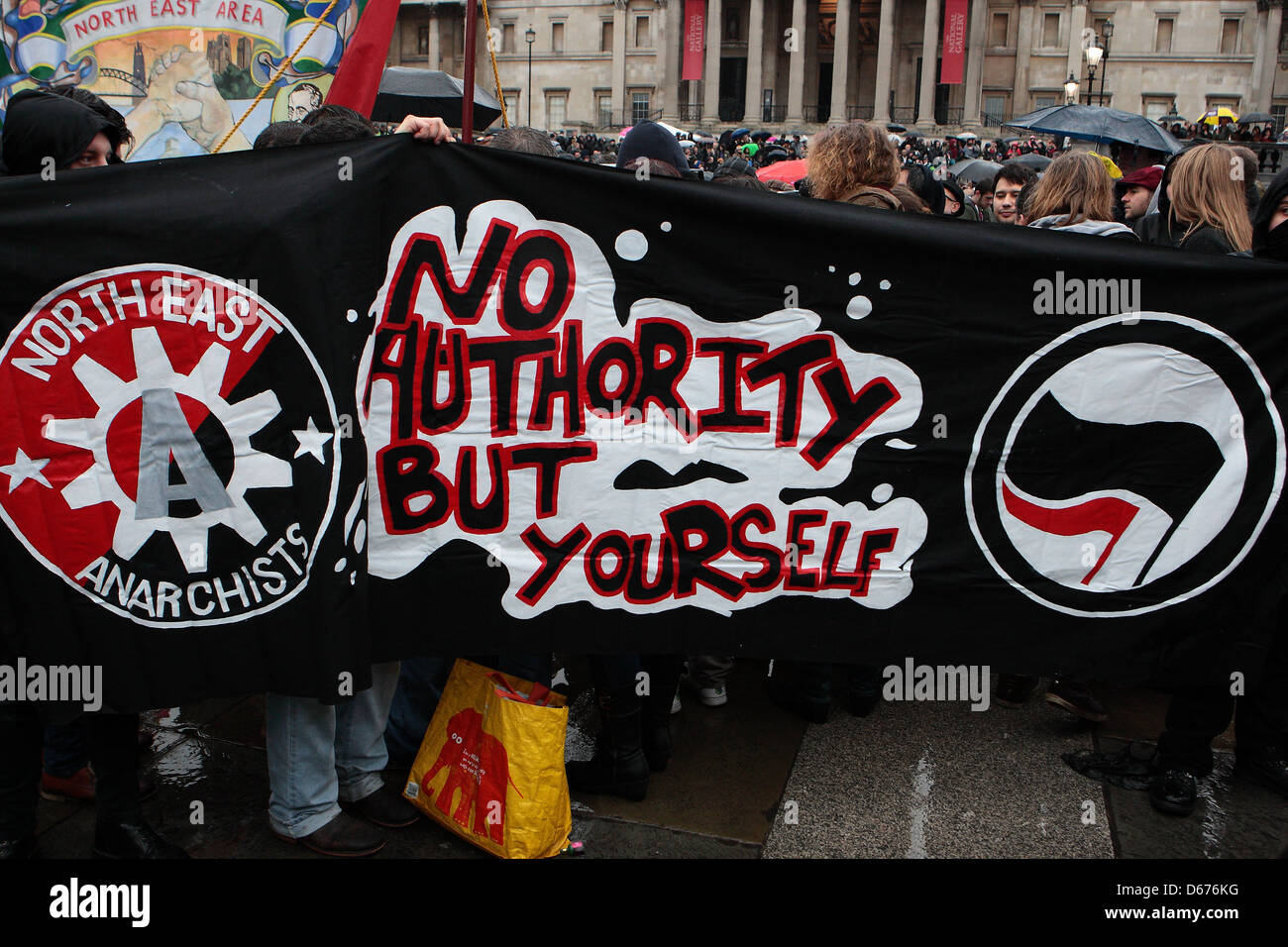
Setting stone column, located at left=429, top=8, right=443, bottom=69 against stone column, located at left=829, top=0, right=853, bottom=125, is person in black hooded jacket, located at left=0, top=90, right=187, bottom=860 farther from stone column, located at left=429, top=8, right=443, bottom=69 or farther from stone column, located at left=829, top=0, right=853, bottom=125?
stone column, located at left=429, top=8, right=443, bottom=69

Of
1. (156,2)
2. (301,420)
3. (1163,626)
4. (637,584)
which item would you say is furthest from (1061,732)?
(156,2)

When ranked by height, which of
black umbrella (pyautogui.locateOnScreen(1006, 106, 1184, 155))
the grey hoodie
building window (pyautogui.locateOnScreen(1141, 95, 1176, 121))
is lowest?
the grey hoodie

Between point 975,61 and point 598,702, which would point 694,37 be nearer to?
point 975,61

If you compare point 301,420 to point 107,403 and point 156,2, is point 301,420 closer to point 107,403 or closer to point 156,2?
point 107,403

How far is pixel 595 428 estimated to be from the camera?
3.19 meters

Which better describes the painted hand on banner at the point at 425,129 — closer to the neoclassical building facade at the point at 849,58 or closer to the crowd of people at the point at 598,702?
the crowd of people at the point at 598,702

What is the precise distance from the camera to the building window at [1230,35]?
209 ft

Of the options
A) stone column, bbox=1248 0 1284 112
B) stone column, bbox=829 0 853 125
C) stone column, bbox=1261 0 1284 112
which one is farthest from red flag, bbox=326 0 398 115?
stone column, bbox=1261 0 1284 112

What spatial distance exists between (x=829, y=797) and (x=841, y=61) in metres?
68.9

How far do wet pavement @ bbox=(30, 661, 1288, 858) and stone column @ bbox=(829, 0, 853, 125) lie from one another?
66.2 meters

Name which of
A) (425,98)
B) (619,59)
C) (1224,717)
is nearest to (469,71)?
(1224,717)

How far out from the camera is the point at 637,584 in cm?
327

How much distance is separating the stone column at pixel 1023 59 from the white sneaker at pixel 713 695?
68.3 m

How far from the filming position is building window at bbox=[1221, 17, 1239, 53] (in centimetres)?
6362
